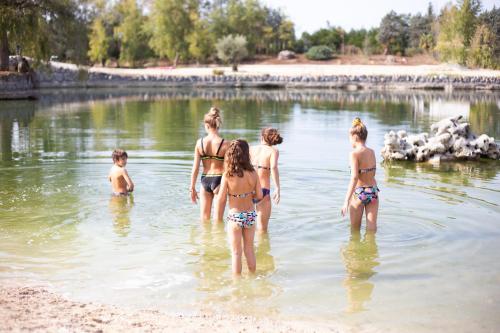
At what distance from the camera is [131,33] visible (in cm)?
8212

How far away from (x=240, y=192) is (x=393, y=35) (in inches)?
3447

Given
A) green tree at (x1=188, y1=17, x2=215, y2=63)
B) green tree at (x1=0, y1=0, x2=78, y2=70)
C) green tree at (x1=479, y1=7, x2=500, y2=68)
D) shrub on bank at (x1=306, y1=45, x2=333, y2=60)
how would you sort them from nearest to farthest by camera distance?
green tree at (x1=0, y1=0, x2=78, y2=70) → green tree at (x1=479, y1=7, x2=500, y2=68) → green tree at (x1=188, y1=17, x2=215, y2=63) → shrub on bank at (x1=306, y1=45, x2=333, y2=60)

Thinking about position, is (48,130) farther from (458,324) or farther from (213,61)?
(213,61)

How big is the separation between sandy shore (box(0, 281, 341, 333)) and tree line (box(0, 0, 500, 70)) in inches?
2177

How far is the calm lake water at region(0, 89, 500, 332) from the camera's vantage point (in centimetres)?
649

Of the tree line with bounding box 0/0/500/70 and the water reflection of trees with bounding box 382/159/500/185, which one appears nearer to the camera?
the water reflection of trees with bounding box 382/159/500/185

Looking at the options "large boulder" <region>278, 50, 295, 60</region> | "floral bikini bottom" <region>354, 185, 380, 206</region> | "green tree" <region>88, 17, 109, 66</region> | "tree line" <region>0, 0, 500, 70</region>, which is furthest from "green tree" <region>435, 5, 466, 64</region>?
"floral bikini bottom" <region>354, 185, 380, 206</region>

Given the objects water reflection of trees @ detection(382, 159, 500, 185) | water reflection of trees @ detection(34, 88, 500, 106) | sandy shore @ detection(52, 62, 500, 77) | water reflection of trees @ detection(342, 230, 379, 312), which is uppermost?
sandy shore @ detection(52, 62, 500, 77)

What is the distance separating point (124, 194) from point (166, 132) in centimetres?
1171

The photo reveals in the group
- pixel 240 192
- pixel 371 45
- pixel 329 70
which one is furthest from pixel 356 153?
pixel 371 45

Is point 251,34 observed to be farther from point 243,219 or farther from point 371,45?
point 243,219

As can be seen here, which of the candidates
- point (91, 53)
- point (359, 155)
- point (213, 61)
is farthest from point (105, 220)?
point (213, 61)

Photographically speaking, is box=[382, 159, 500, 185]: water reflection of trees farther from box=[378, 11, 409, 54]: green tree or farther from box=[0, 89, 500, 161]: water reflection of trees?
box=[378, 11, 409, 54]: green tree

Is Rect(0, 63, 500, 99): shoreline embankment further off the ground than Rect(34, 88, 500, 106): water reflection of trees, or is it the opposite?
Rect(0, 63, 500, 99): shoreline embankment
